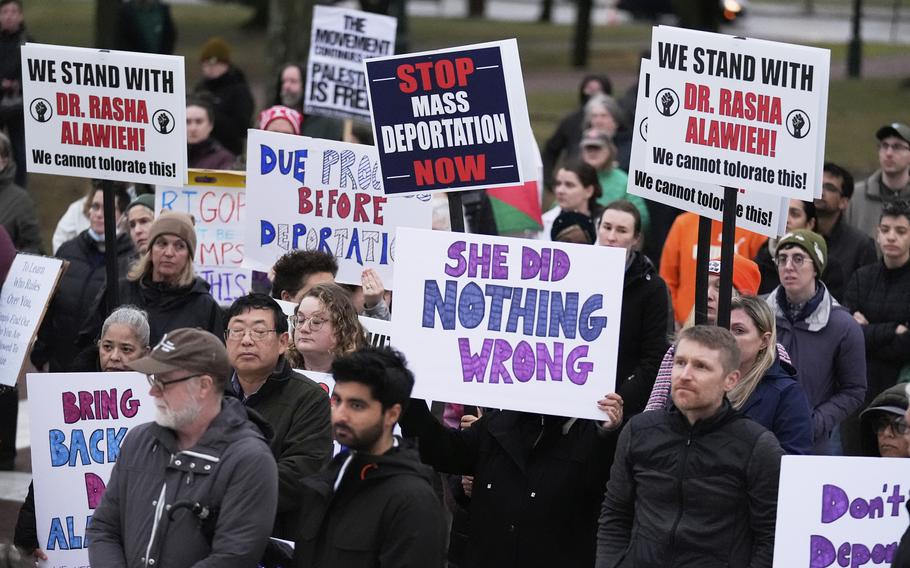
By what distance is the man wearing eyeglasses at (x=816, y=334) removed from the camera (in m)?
7.89

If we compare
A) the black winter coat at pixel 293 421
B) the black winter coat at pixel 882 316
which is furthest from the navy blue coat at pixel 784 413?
the black winter coat at pixel 882 316

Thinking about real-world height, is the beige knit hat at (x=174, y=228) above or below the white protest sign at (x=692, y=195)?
below

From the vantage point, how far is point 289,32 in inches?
770

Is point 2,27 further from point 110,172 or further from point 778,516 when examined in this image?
point 778,516

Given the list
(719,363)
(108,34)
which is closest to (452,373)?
(719,363)

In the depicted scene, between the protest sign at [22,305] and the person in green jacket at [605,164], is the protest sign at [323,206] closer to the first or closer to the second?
the protest sign at [22,305]

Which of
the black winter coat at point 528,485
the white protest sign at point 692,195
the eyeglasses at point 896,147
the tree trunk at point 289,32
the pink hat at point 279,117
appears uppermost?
the tree trunk at point 289,32

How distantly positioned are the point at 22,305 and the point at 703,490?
4.41 m

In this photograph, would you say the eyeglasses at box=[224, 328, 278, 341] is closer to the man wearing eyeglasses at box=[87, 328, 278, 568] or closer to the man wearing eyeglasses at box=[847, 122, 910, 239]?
the man wearing eyeglasses at box=[87, 328, 278, 568]

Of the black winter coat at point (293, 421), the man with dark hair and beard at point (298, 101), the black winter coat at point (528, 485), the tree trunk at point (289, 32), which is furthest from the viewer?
the tree trunk at point (289, 32)

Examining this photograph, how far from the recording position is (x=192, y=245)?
8.36m

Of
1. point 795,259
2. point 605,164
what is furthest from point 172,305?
→ point 605,164

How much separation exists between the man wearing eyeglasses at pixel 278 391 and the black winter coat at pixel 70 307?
3.28 metres

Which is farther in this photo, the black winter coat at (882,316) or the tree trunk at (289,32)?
the tree trunk at (289,32)
